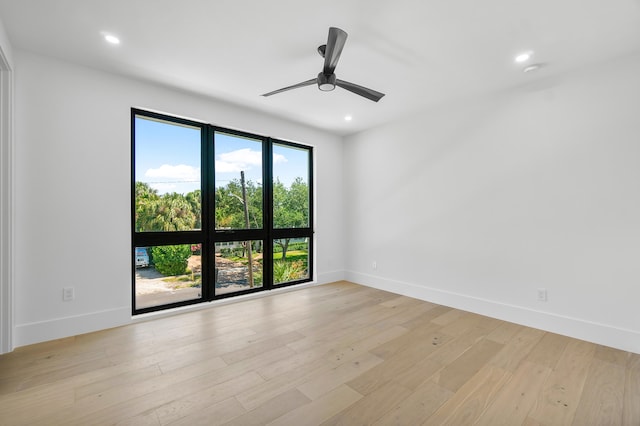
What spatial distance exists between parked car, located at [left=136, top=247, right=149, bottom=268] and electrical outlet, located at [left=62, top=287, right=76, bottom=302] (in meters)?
0.58

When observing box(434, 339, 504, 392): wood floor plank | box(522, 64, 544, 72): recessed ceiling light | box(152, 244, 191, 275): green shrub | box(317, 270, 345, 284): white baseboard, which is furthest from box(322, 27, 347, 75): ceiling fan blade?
box(317, 270, 345, 284): white baseboard

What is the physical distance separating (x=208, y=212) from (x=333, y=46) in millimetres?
2464

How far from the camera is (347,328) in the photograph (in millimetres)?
2936

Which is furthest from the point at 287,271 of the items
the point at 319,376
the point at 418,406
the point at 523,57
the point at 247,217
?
the point at 523,57

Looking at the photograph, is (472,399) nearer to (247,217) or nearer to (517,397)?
(517,397)

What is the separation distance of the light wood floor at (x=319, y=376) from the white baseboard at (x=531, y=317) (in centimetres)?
13

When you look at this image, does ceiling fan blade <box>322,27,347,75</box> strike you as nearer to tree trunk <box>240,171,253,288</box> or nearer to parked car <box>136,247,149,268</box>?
tree trunk <box>240,171,253,288</box>

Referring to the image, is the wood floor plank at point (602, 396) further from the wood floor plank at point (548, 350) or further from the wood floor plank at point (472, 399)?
the wood floor plank at point (472, 399)

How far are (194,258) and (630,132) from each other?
4.54 m

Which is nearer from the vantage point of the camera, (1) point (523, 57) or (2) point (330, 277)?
(1) point (523, 57)

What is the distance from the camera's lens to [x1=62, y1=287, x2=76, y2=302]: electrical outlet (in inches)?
106

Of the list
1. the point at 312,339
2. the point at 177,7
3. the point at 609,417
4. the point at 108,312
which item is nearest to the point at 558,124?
the point at 609,417

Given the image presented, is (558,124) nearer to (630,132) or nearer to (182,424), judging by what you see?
(630,132)

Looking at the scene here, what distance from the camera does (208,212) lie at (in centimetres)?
360
